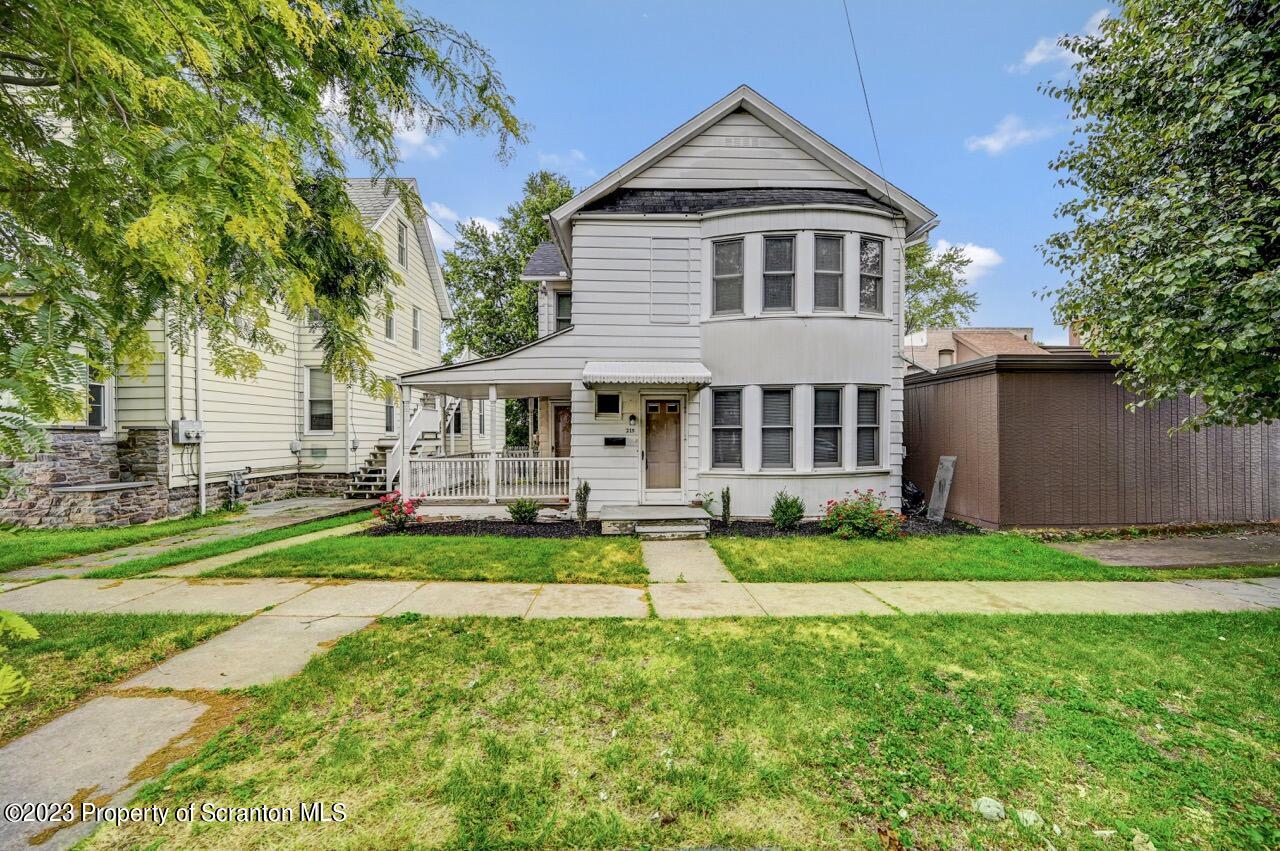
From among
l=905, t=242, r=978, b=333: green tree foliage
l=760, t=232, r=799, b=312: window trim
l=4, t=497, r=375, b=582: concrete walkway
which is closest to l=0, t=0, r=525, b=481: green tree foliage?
l=4, t=497, r=375, b=582: concrete walkway

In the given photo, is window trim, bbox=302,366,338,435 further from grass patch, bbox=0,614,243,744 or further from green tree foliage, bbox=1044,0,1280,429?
green tree foliage, bbox=1044,0,1280,429

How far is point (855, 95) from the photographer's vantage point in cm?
802

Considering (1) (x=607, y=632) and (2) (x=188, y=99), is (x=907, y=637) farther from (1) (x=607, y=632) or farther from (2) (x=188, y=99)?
(2) (x=188, y=99)

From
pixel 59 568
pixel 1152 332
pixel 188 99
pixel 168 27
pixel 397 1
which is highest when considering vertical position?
pixel 397 1

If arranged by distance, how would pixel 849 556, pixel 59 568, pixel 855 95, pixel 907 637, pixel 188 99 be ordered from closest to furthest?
pixel 188 99 < pixel 907 637 < pixel 59 568 < pixel 849 556 < pixel 855 95

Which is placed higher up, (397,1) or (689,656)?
(397,1)

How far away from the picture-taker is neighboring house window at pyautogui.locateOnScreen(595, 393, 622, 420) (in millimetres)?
9500

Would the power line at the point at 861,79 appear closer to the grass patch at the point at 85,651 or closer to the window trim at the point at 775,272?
the window trim at the point at 775,272

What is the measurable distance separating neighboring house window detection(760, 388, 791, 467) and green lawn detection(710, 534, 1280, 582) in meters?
1.73

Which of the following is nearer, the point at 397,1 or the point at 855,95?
the point at 397,1

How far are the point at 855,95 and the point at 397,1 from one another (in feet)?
23.1

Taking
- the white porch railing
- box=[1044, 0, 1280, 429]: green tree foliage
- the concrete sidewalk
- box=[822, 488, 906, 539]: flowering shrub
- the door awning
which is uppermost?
box=[1044, 0, 1280, 429]: green tree foliage

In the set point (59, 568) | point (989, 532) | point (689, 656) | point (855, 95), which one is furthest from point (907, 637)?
point (59, 568)

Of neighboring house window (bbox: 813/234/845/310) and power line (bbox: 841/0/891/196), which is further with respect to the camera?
neighboring house window (bbox: 813/234/845/310)
